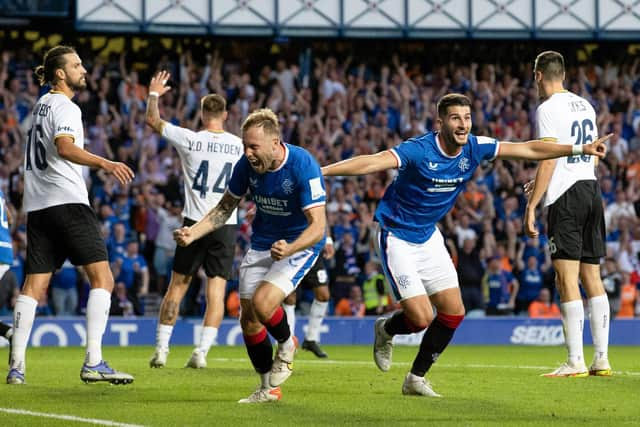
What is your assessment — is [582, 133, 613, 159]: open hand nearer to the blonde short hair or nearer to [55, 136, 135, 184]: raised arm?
the blonde short hair

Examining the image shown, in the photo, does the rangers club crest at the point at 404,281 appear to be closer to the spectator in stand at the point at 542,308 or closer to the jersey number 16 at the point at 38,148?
the jersey number 16 at the point at 38,148

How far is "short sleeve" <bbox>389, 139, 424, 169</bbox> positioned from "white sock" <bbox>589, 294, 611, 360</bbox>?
2730 millimetres

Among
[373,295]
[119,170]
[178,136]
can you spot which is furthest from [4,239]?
[373,295]

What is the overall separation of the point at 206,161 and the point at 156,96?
1018 millimetres

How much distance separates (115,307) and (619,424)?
14.0 m

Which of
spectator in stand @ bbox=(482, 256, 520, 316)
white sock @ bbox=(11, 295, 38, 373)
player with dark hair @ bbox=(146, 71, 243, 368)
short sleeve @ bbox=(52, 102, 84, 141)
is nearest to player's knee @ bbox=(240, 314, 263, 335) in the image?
white sock @ bbox=(11, 295, 38, 373)

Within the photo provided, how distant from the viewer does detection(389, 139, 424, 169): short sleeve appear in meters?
9.41

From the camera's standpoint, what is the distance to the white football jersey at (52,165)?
32.0 ft

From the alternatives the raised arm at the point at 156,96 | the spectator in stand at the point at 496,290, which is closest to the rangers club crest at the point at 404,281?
the raised arm at the point at 156,96

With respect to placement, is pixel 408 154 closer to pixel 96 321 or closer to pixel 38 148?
pixel 96 321

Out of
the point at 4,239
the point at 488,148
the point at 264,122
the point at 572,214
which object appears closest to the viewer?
the point at 264,122

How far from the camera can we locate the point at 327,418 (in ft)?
25.6

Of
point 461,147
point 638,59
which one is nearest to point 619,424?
point 461,147

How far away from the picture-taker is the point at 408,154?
9.44 metres
